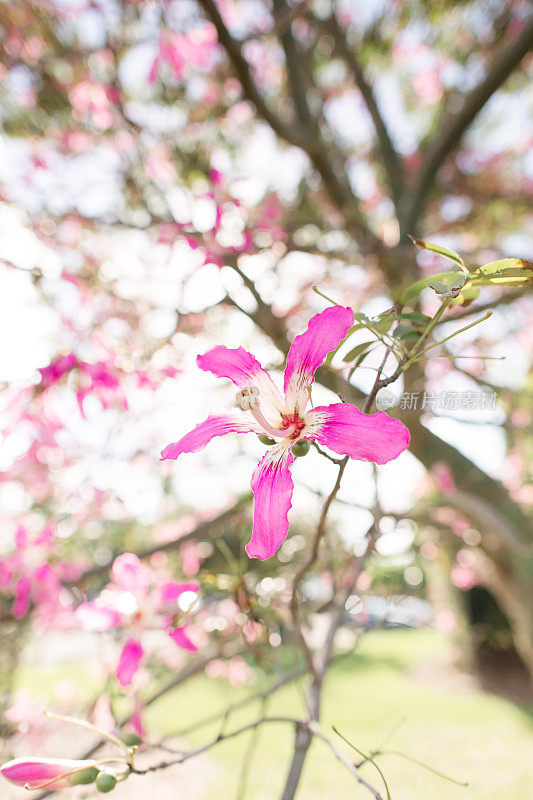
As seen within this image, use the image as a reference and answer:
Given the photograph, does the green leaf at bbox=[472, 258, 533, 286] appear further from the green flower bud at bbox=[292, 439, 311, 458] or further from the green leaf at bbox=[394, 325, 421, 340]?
the green flower bud at bbox=[292, 439, 311, 458]

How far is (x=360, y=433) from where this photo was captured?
1.48 feet

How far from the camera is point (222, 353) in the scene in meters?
0.55

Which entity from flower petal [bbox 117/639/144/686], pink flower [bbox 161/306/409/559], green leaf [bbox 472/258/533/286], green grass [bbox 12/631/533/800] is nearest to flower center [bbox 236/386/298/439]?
pink flower [bbox 161/306/409/559]

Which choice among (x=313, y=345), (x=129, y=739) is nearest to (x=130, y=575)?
(x=129, y=739)

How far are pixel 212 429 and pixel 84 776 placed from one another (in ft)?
1.32

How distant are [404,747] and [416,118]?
413cm

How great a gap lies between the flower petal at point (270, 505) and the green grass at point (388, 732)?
816 mm

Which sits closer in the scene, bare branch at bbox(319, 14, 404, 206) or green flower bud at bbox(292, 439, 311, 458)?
green flower bud at bbox(292, 439, 311, 458)

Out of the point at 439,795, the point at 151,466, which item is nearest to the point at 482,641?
the point at 439,795

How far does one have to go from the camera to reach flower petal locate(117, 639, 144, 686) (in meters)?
0.91

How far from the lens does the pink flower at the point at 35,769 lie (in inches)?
21.4

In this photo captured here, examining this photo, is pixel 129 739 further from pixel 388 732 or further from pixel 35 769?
pixel 388 732

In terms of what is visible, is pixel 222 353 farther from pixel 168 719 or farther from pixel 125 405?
pixel 168 719

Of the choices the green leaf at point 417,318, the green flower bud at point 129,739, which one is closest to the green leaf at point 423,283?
the green leaf at point 417,318
